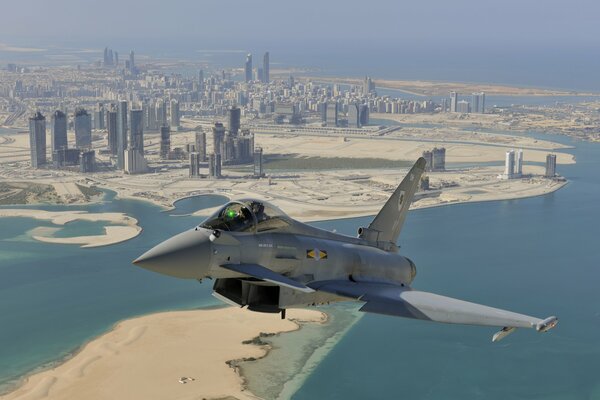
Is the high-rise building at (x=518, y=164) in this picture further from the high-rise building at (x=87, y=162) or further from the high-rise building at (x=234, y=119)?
the high-rise building at (x=87, y=162)

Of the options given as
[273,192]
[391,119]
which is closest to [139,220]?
[273,192]

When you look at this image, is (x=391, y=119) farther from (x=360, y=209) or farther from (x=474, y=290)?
(x=474, y=290)

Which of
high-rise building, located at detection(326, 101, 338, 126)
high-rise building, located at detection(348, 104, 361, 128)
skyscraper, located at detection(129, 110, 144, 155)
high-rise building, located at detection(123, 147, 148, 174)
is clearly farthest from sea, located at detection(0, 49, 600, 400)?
high-rise building, located at detection(326, 101, 338, 126)

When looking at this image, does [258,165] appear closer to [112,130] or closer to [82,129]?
[112,130]

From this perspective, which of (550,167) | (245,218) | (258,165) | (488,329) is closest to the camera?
(245,218)

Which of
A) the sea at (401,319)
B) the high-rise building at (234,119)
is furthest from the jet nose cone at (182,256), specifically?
the high-rise building at (234,119)

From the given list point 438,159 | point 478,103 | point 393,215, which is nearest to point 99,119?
point 438,159
